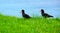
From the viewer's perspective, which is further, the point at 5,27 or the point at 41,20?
the point at 41,20

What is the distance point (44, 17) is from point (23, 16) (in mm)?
1080

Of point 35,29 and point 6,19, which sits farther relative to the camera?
point 6,19

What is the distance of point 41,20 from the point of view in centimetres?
1298

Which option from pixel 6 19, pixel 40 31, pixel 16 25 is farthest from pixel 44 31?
pixel 6 19

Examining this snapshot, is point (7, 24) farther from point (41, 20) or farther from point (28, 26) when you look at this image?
point (41, 20)

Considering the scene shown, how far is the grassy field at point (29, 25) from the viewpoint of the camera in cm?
1111

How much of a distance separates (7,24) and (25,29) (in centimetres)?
92

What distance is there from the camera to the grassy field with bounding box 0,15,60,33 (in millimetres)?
11109

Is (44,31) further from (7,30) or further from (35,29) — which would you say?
(7,30)

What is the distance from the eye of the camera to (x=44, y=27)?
11781 mm

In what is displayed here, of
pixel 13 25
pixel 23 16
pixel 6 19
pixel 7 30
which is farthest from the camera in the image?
pixel 23 16

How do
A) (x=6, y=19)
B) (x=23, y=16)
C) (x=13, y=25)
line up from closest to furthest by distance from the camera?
(x=13, y=25), (x=6, y=19), (x=23, y=16)

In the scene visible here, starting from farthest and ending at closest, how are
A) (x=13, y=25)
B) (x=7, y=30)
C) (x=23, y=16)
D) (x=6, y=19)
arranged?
(x=23, y=16) → (x=6, y=19) → (x=13, y=25) → (x=7, y=30)

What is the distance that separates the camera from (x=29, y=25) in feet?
39.2
